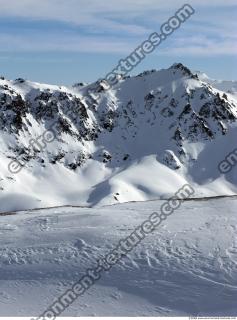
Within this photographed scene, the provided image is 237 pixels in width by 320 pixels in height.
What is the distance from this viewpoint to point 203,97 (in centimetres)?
15262

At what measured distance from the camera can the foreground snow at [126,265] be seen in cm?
2014

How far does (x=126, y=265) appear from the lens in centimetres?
2320

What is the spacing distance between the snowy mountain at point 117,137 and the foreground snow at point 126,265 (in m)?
85.5

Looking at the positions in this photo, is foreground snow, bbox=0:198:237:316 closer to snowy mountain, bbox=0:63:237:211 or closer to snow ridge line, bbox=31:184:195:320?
snow ridge line, bbox=31:184:195:320

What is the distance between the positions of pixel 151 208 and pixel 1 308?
1497cm

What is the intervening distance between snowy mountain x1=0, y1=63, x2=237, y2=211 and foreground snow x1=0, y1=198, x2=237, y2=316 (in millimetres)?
85521

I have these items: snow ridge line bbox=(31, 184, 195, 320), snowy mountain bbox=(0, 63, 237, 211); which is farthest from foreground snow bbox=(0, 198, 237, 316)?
snowy mountain bbox=(0, 63, 237, 211)

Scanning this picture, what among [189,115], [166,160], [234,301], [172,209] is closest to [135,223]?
[172,209]

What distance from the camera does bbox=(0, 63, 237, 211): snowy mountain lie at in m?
126

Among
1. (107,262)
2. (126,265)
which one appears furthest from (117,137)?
(126,265)

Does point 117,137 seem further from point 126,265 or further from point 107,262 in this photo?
point 126,265

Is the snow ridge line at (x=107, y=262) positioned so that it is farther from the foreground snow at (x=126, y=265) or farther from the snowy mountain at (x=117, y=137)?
the snowy mountain at (x=117, y=137)

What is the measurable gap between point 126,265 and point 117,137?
5055 inches

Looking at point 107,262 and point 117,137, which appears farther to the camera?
point 117,137
